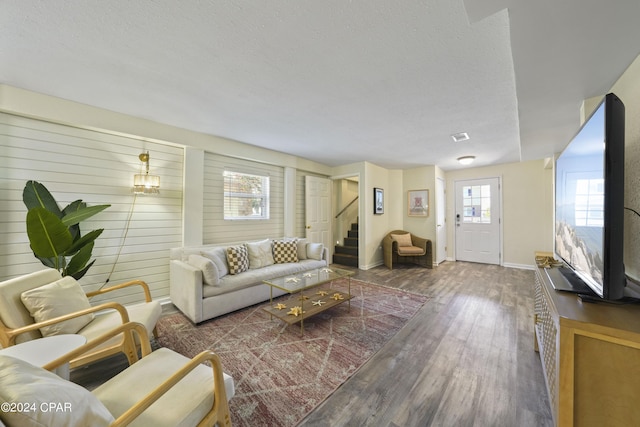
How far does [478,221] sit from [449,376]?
4683 millimetres

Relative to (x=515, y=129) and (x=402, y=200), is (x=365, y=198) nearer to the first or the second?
(x=402, y=200)

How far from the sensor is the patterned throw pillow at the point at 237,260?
3.04 metres

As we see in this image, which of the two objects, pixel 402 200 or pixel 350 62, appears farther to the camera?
pixel 402 200

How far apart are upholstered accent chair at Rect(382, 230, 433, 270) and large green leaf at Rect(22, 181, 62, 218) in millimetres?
5066

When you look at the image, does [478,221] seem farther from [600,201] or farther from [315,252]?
[600,201]

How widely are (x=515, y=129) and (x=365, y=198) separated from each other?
2.62 metres

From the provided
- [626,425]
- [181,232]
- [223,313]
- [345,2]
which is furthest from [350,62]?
[181,232]

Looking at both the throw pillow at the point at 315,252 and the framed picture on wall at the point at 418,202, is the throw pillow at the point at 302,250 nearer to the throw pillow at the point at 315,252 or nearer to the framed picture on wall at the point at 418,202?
the throw pillow at the point at 315,252

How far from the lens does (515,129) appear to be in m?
3.04

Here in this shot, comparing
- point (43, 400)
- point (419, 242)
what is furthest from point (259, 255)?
point (419, 242)

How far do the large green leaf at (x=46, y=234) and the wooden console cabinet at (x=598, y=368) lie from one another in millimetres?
3413

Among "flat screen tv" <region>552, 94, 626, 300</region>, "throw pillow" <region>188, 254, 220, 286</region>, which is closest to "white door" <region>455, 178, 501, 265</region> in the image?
"flat screen tv" <region>552, 94, 626, 300</region>

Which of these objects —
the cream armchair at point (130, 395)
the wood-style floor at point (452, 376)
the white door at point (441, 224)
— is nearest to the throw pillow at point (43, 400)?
the cream armchair at point (130, 395)

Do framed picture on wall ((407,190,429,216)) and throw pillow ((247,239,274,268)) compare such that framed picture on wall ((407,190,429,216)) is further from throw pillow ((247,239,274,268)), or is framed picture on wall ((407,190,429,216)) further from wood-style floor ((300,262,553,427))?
throw pillow ((247,239,274,268))
